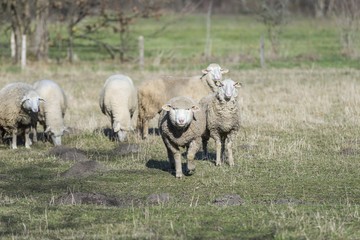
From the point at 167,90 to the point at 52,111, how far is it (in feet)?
7.79

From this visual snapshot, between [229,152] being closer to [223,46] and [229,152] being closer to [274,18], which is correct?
[274,18]

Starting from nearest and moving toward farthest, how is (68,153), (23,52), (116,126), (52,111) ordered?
(68,153), (52,111), (116,126), (23,52)

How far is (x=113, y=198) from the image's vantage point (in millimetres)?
11195

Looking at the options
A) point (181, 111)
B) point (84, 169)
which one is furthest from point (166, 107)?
point (84, 169)

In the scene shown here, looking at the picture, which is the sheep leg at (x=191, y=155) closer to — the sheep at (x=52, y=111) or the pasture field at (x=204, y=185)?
the pasture field at (x=204, y=185)

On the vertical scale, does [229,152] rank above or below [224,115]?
below

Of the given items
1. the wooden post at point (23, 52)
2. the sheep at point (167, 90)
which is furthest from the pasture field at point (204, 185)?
the wooden post at point (23, 52)

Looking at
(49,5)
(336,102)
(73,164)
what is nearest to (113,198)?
(73,164)

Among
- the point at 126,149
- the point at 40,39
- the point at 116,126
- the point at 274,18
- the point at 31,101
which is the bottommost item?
the point at 126,149

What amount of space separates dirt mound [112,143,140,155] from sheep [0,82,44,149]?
1.74 m

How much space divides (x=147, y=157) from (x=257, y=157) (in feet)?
6.33

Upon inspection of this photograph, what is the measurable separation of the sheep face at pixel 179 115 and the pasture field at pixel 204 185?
0.86m

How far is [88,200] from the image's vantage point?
10.9 meters

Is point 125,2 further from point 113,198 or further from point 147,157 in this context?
point 113,198
